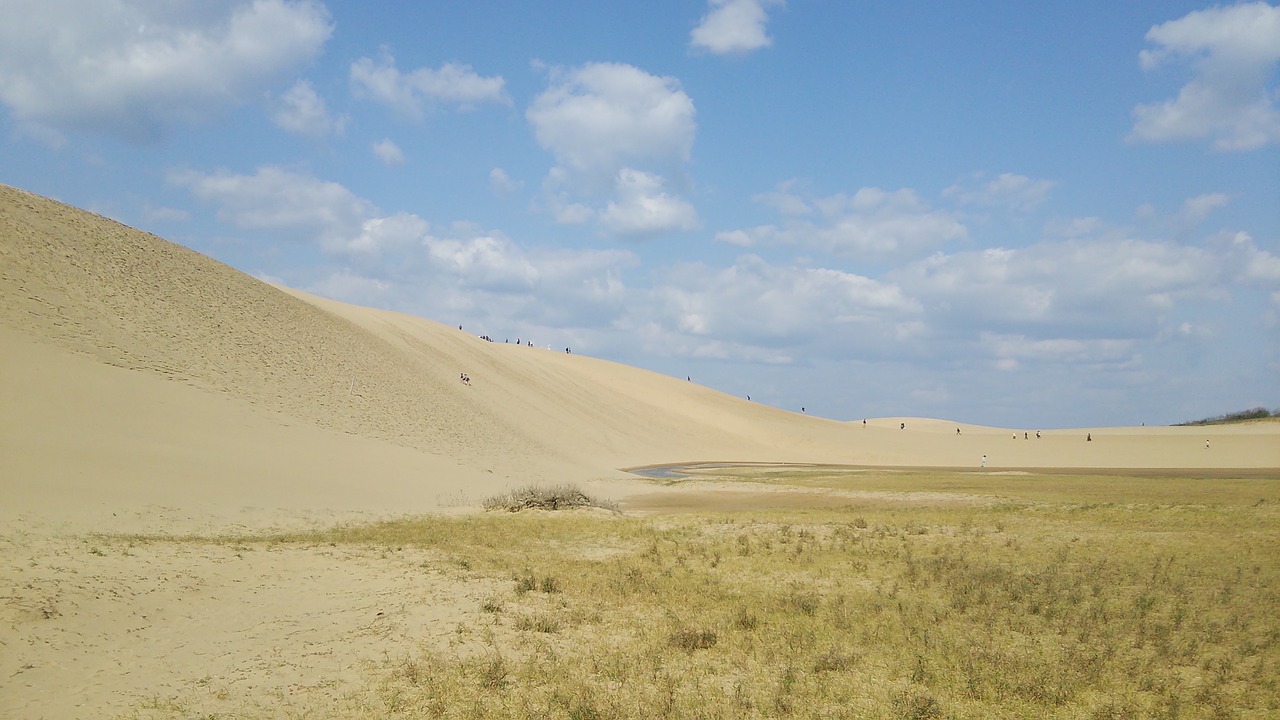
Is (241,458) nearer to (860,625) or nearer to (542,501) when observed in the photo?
(542,501)

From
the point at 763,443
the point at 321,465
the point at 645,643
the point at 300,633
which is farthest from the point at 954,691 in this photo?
the point at 763,443

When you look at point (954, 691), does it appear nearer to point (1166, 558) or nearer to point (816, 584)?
point (816, 584)

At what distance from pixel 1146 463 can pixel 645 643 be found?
73.0m

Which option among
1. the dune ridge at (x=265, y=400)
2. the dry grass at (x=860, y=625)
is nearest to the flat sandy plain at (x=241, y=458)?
the dune ridge at (x=265, y=400)

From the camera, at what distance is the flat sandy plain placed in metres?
11.3

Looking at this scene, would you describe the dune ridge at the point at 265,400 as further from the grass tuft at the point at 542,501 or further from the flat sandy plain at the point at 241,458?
the grass tuft at the point at 542,501

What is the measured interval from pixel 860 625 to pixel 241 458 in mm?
27265

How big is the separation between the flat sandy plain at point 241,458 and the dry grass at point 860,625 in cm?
179

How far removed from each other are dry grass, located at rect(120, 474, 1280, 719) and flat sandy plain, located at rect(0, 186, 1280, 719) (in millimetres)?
1786

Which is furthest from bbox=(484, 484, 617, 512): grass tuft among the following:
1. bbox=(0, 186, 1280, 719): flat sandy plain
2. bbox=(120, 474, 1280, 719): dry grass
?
bbox=(120, 474, 1280, 719): dry grass

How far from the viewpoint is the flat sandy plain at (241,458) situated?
1126 cm

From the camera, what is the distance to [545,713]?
9148mm

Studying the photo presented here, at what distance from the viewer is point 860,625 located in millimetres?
12883

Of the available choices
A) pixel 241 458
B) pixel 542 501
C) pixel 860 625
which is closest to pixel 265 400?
pixel 241 458
